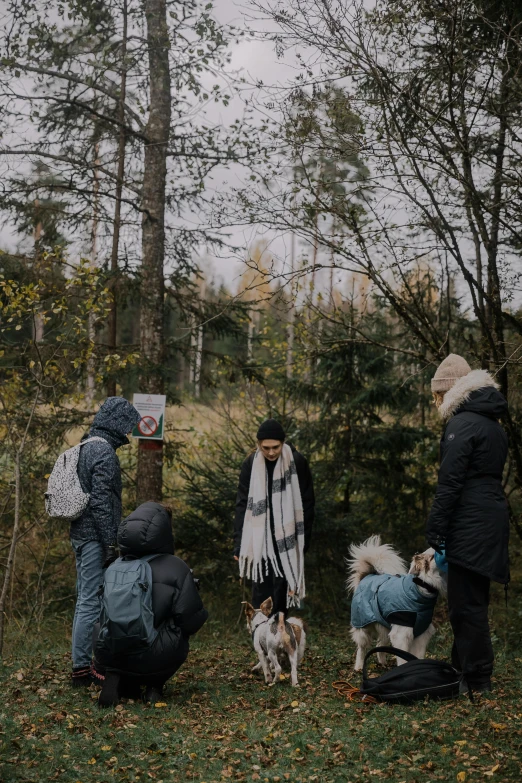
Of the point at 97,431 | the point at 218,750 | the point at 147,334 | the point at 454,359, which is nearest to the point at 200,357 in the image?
the point at 147,334

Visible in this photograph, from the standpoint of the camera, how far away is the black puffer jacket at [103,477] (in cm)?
567

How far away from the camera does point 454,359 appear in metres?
5.41

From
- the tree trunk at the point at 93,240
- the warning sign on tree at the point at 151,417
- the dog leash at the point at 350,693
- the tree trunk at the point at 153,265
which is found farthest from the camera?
the tree trunk at the point at 153,265

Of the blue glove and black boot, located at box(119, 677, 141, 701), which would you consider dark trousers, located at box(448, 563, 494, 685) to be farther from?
black boot, located at box(119, 677, 141, 701)

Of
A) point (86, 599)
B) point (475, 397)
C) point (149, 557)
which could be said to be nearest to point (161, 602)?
point (149, 557)

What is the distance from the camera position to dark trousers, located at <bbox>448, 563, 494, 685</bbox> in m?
5.12

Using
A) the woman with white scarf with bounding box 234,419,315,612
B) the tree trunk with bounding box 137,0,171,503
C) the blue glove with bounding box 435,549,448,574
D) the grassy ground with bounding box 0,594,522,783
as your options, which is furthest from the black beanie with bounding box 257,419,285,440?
the tree trunk with bounding box 137,0,171,503

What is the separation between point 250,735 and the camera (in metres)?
4.61

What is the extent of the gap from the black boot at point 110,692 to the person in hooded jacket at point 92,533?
59 centimetres

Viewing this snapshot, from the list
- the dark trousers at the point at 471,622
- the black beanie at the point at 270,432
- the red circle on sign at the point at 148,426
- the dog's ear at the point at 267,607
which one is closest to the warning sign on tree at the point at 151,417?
the red circle on sign at the point at 148,426

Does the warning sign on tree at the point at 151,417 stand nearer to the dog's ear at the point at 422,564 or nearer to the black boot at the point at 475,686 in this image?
the dog's ear at the point at 422,564

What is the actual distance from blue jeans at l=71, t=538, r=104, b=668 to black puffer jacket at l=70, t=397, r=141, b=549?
0.09 metres

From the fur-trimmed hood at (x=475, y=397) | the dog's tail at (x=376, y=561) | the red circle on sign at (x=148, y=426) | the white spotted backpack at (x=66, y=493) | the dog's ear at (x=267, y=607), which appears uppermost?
the fur-trimmed hood at (x=475, y=397)

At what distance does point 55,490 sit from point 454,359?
2.97 m
